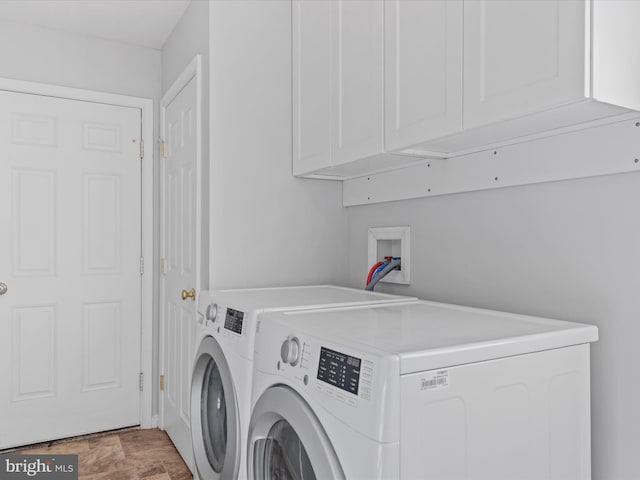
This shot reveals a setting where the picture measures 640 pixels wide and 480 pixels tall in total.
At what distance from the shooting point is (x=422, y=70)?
4.49ft

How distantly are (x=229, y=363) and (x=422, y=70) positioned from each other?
41.8 inches

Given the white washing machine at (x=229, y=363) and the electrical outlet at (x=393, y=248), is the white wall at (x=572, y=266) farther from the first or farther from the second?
the white washing machine at (x=229, y=363)

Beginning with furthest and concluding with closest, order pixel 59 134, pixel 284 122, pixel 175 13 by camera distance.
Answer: pixel 59 134 → pixel 175 13 → pixel 284 122

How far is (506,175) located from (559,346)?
58 centimetres

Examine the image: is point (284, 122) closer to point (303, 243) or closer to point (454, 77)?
point (303, 243)

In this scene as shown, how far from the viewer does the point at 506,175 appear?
1468 mm

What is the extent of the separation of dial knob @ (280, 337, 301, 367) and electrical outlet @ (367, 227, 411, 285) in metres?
0.88

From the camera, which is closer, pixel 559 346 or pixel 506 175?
pixel 559 346

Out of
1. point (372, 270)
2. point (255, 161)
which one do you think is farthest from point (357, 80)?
point (372, 270)

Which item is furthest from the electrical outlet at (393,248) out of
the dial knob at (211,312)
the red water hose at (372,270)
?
the dial knob at (211,312)

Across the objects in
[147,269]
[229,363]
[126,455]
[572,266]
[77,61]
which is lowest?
[126,455]

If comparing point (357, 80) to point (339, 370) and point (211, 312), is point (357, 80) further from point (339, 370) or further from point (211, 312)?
point (339, 370)

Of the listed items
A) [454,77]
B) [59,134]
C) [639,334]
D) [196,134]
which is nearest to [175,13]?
[196,134]

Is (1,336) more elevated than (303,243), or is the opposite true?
(303,243)
